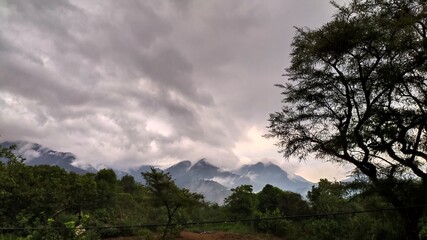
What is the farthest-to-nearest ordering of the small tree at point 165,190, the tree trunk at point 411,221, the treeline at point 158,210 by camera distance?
the small tree at point 165,190
the treeline at point 158,210
the tree trunk at point 411,221

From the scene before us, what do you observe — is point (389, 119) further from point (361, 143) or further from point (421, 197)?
point (421, 197)

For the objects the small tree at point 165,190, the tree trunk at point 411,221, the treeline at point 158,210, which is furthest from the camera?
the small tree at point 165,190

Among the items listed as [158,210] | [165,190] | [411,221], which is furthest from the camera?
[158,210]

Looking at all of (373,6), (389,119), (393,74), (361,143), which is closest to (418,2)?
(373,6)

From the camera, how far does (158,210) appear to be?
113ft

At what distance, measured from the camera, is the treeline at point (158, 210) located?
50.9 feet

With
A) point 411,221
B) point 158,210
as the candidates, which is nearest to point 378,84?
point 411,221

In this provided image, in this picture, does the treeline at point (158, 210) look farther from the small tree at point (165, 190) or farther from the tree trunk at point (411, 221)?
the tree trunk at point (411, 221)

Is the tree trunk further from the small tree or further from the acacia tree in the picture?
the small tree

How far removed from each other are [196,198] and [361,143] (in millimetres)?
13808

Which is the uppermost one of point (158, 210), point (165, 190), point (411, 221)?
point (165, 190)

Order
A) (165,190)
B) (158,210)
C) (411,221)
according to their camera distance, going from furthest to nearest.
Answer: (158,210)
(165,190)
(411,221)

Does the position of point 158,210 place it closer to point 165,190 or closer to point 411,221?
point 165,190

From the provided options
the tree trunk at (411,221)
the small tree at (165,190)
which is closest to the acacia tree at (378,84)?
Answer: the tree trunk at (411,221)
